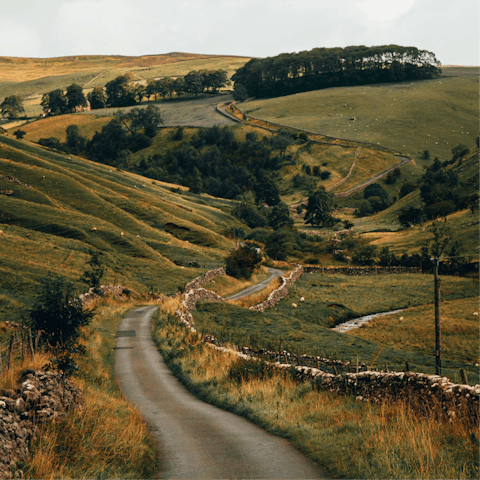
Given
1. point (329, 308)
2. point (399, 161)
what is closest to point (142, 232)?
point (329, 308)

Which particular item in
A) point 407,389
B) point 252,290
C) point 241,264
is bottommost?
point 252,290

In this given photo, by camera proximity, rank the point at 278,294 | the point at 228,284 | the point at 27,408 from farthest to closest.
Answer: the point at 228,284, the point at 278,294, the point at 27,408

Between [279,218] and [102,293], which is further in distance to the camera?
[279,218]

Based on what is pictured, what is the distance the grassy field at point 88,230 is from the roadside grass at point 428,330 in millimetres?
24005

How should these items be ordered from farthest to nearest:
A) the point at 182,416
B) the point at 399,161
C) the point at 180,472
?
the point at 399,161
the point at 182,416
the point at 180,472

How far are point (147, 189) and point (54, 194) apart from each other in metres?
36.0

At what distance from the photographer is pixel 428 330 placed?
53.2 meters

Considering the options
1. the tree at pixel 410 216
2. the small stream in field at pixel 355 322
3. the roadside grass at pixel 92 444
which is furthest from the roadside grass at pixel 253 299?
the tree at pixel 410 216

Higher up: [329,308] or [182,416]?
[182,416]

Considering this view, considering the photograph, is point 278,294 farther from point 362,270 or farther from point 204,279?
point 362,270

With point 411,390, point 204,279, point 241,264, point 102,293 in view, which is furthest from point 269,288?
point 411,390

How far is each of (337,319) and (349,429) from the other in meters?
48.7

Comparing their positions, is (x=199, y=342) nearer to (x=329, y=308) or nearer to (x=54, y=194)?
(x=329, y=308)

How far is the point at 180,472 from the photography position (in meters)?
12.6
